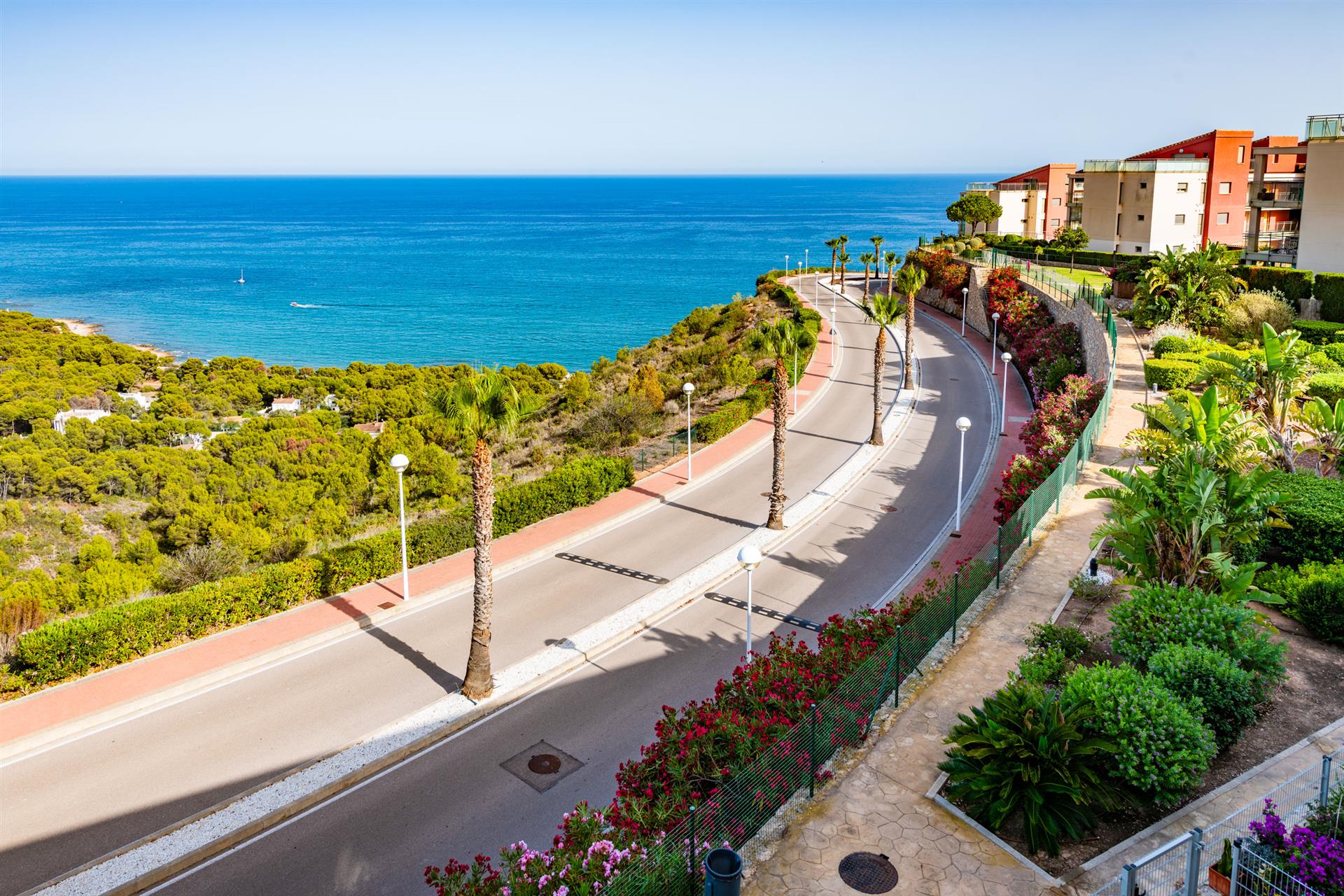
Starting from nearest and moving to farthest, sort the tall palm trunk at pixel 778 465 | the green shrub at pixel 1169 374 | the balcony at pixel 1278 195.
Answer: the tall palm trunk at pixel 778 465, the green shrub at pixel 1169 374, the balcony at pixel 1278 195

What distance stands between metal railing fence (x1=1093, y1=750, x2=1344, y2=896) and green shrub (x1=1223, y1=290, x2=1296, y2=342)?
27.3m

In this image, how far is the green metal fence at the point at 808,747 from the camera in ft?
29.0

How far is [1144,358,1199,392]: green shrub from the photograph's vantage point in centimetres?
2706

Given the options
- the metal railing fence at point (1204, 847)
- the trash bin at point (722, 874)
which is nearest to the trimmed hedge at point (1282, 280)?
the metal railing fence at point (1204, 847)

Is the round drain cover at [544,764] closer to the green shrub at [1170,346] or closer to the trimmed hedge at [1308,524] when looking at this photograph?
the trimmed hedge at [1308,524]

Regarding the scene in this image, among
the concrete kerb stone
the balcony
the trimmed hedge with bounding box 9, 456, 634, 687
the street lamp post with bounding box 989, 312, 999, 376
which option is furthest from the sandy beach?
the balcony

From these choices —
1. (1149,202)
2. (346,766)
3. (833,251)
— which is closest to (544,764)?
(346,766)

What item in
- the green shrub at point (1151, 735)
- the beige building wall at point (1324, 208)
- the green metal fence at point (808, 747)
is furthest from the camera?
the beige building wall at point (1324, 208)

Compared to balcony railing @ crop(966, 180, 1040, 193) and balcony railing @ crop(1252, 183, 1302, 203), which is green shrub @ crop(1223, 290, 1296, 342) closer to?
balcony railing @ crop(1252, 183, 1302, 203)

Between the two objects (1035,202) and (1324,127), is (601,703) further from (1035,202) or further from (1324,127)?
(1035,202)

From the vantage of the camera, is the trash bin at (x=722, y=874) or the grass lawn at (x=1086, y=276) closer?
the trash bin at (x=722, y=874)

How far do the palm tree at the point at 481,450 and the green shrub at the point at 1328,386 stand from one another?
20.3 metres

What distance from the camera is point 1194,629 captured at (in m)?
11.9

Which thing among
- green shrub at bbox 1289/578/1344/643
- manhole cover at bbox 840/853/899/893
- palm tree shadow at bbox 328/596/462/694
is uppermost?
green shrub at bbox 1289/578/1344/643
